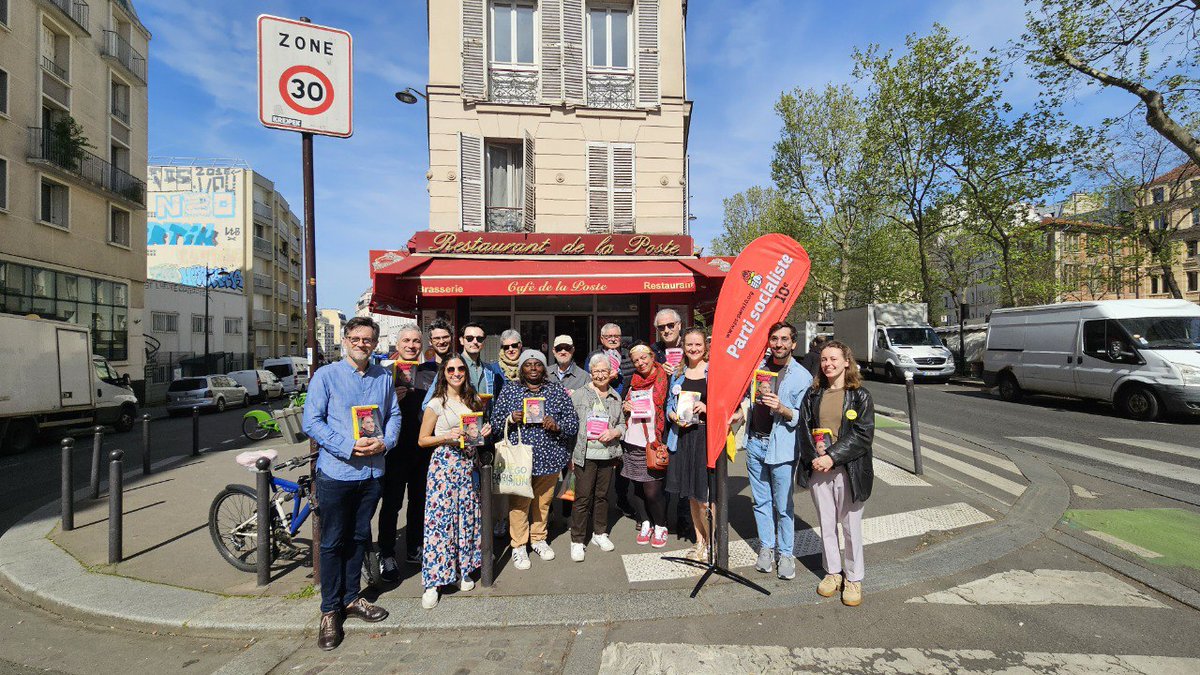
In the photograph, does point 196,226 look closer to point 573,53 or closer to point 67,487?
point 573,53

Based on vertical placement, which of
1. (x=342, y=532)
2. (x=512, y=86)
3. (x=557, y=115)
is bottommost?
(x=342, y=532)

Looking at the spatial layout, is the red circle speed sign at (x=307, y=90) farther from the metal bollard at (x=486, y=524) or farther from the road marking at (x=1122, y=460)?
the road marking at (x=1122, y=460)

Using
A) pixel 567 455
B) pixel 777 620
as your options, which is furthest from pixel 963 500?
pixel 567 455

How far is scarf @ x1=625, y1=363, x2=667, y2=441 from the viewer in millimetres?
4535

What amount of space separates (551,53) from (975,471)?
11.1m

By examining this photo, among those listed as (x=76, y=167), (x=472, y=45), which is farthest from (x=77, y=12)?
(x=472, y=45)

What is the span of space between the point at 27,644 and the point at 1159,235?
1219 inches

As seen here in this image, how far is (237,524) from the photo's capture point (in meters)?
4.46

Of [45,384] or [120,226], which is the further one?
[120,226]

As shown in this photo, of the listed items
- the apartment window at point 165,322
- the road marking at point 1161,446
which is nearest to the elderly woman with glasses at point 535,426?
the road marking at point 1161,446

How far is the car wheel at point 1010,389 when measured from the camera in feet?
47.2

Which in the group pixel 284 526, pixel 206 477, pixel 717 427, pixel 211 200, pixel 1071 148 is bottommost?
pixel 206 477

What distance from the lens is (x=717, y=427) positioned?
374 cm

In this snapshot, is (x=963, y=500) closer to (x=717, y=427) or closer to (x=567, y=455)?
(x=717, y=427)
